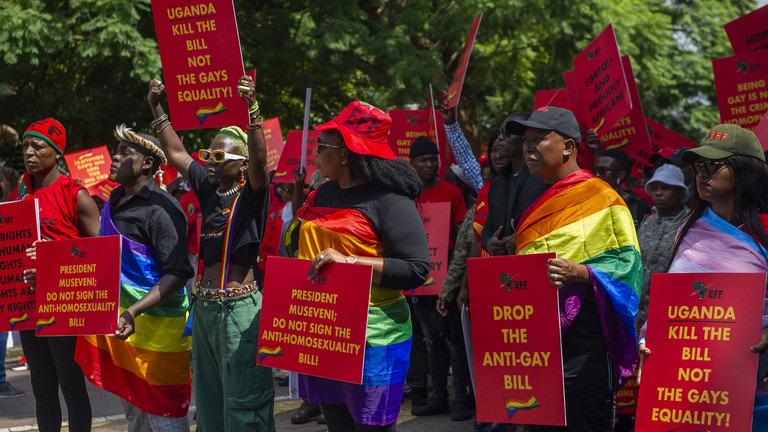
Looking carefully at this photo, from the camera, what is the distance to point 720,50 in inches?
732

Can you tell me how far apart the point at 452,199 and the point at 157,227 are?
113 inches

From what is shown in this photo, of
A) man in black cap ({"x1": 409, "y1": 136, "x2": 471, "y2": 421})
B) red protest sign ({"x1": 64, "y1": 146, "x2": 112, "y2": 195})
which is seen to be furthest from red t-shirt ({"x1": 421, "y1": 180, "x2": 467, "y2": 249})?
red protest sign ({"x1": 64, "y1": 146, "x2": 112, "y2": 195})

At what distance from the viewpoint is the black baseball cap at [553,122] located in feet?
12.2

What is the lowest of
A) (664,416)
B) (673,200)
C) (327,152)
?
(664,416)

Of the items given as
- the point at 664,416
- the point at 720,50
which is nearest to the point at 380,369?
the point at 664,416

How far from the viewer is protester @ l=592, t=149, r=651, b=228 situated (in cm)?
660

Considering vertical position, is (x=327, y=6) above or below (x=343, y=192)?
above

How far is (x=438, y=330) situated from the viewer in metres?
6.84

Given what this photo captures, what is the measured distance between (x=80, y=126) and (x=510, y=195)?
15.2m

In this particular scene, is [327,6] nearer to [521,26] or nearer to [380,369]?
[521,26]

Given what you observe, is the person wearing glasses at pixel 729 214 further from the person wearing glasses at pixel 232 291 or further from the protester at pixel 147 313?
the protester at pixel 147 313

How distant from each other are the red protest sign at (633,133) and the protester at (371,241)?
365 centimetres

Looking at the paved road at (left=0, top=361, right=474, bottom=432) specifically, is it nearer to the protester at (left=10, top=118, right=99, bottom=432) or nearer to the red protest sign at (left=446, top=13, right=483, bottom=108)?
the protester at (left=10, top=118, right=99, bottom=432)

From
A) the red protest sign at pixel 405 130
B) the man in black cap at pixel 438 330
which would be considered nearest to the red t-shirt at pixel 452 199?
the man in black cap at pixel 438 330
